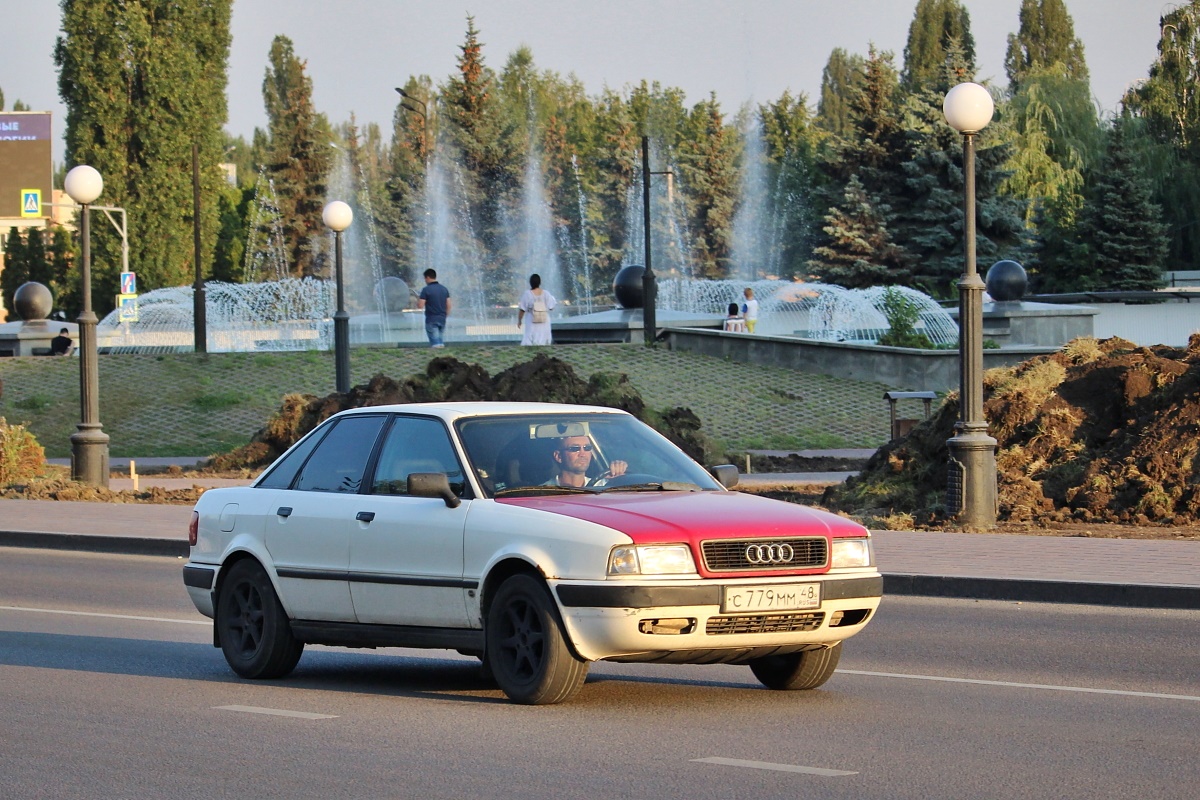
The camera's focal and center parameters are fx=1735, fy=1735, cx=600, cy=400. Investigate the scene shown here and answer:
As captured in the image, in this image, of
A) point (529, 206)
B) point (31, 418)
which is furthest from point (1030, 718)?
point (529, 206)

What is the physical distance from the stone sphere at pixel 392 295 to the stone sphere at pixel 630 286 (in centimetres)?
1064

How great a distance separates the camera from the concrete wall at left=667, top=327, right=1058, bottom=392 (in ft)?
105

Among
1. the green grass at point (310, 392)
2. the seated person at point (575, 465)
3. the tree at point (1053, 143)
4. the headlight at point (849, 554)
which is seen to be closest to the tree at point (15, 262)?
the tree at point (1053, 143)

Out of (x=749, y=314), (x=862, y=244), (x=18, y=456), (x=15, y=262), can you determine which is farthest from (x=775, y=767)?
(x=15, y=262)

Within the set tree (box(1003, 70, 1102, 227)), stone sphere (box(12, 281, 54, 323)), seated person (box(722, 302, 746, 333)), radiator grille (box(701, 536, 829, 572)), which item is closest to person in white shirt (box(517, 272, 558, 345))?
seated person (box(722, 302, 746, 333))

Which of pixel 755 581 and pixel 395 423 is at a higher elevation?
pixel 395 423

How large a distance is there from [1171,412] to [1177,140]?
2122 inches

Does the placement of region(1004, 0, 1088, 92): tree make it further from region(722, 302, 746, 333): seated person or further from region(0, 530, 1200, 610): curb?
region(0, 530, 1200, 610): curb

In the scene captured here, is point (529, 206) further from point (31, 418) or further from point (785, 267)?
point (31, 418)

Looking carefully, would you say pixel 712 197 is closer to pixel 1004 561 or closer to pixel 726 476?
pixel 1004 561

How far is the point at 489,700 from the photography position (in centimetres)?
852

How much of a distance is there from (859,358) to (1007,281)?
756cm

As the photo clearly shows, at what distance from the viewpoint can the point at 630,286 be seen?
38.6 metres

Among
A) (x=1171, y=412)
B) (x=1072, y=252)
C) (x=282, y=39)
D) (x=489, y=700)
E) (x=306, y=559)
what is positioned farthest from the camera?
(x=282, y=39)
